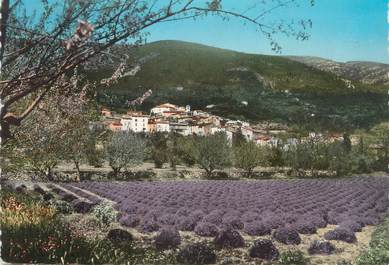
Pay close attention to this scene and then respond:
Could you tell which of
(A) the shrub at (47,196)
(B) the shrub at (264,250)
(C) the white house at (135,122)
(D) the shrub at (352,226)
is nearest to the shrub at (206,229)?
(B) the shrub at (264,250)

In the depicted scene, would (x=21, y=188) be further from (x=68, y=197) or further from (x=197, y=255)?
(x=197, y=255)

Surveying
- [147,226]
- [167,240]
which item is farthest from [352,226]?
[147,226]

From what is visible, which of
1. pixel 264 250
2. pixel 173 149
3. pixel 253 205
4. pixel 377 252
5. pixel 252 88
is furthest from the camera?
pixel 253 205

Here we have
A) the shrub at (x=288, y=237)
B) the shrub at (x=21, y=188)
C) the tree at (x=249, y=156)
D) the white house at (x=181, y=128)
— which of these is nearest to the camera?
the shrub at (x=288, y=237)

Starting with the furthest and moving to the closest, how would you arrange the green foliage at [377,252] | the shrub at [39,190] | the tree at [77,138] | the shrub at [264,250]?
the shrub at [39,190] → the tree at [77,138] → the shrub at [264,250] → the green foliage at [377,252]

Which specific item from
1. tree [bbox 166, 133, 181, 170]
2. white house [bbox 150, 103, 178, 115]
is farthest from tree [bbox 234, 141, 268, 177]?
white house [bbox 150, 103, 178, 115]

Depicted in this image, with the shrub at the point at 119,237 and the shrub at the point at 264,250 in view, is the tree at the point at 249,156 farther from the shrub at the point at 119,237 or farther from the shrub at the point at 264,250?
the shrub at the point at 119,237

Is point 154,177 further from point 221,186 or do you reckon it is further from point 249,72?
point 249,72
